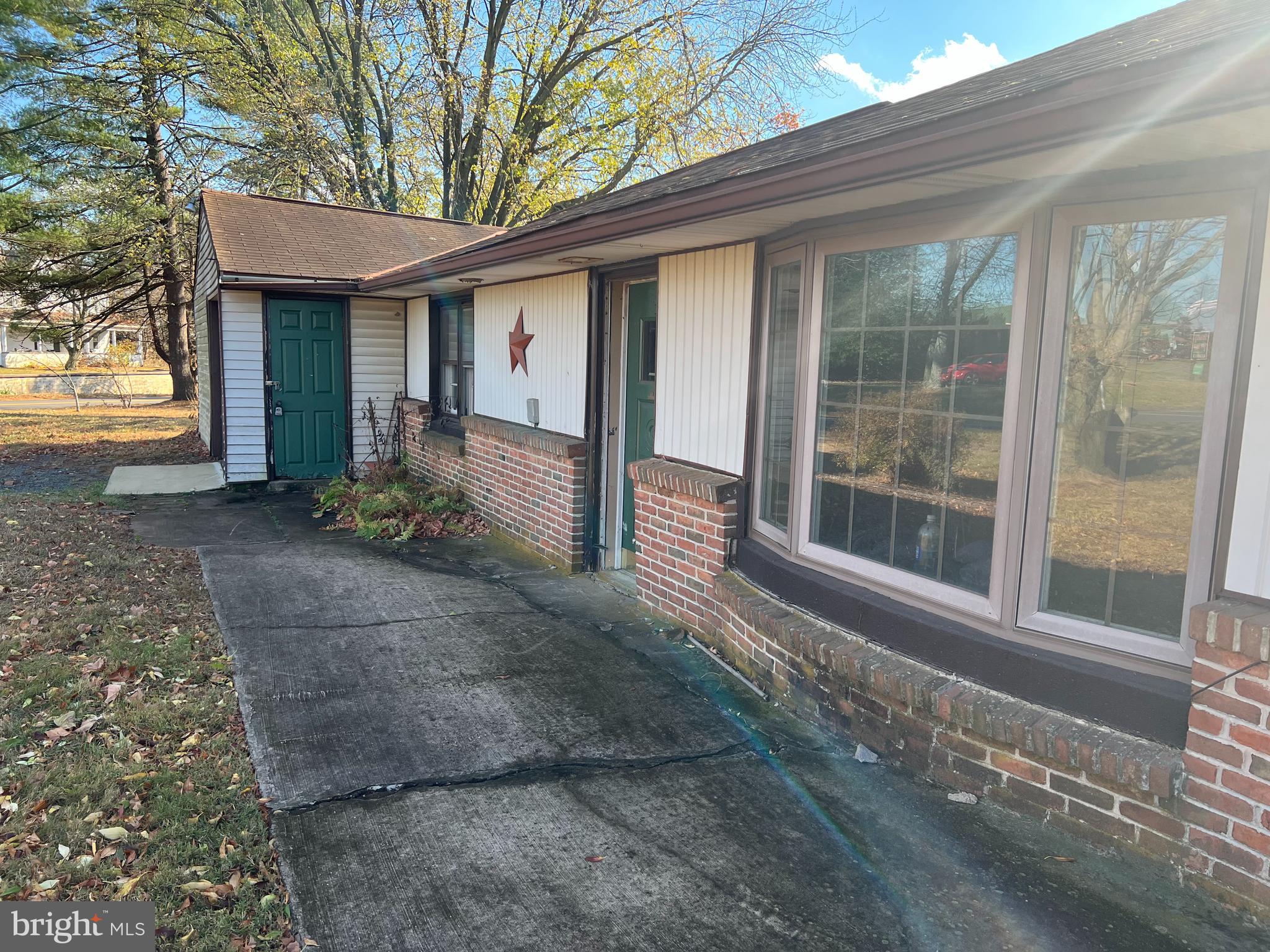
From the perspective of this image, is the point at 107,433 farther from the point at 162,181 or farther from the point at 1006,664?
the point at 1006,664

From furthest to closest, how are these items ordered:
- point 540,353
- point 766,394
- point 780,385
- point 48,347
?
1. point 48,347
2. point 540,353
3. point 766,394
4. point 780,385

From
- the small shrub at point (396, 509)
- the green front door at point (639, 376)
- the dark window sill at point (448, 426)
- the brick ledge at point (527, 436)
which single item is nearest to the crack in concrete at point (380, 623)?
the green front door at point (639, 376)

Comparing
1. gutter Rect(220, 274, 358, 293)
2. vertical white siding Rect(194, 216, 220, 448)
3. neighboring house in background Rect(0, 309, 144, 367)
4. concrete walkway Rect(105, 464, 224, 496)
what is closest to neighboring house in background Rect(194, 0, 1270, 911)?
gutter Rect(220, 274, 358, 293)

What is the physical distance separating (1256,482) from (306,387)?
10.4m

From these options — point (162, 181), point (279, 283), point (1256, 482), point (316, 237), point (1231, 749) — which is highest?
point (162, 181)

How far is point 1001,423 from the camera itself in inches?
125

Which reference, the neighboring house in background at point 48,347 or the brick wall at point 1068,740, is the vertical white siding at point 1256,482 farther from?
the neighboring house in background at point 48,347

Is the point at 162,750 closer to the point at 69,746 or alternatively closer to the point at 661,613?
the point at 69,746

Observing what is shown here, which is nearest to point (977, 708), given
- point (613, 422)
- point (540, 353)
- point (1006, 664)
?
point (1006, 664)

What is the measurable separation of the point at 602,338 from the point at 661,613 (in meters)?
2.22

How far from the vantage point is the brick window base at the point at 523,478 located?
6.70 m

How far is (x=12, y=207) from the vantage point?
17.5 m

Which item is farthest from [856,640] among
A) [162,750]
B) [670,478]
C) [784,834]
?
[162,750]

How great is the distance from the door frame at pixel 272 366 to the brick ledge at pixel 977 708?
26.8 feet
